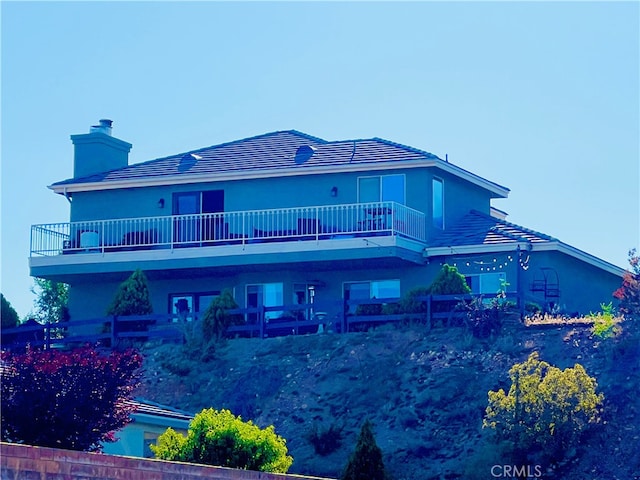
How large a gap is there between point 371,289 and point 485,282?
3.27 meters

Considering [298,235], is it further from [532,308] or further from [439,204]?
[532,308]

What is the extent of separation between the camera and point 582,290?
1540 inches

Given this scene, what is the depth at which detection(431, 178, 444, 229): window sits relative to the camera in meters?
38.8

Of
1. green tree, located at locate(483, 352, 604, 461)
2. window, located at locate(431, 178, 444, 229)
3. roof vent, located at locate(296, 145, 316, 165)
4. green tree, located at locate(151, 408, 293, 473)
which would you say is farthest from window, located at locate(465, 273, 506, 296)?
green tree, located at locate(151, 408, 293, 473)

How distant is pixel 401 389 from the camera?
2984cm

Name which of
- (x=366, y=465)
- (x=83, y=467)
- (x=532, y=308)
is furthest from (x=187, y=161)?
(x=83, y=467)

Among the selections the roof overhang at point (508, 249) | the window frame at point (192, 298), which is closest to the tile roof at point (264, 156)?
the roof overhang at point (508, 249)

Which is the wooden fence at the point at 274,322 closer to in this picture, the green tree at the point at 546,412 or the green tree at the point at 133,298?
the green tree at the point at 133,298

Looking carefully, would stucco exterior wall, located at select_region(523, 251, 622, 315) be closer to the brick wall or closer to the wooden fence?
the wooden fence

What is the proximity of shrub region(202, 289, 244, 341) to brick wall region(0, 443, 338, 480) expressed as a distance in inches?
634

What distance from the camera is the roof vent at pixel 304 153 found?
39750 mm

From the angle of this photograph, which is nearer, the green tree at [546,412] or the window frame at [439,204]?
the green tree at [546,412]

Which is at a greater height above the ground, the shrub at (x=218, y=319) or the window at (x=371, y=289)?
the window at (x=371, y=289)

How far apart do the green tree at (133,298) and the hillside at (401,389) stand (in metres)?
2.20
